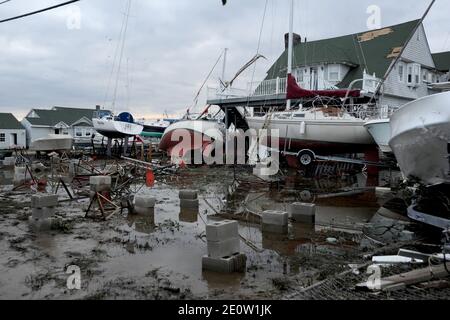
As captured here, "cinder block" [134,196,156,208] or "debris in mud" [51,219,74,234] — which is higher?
"cinder block" [134,196,156,208]

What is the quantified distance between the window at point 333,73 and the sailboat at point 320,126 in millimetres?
8238

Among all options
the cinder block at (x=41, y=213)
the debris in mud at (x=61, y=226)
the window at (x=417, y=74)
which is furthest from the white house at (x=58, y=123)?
the debris in mud at (x=61, y=226)

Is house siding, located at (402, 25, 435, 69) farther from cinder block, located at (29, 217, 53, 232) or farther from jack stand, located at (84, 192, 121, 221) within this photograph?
cinder block, located at (29, 217, 53, 232)

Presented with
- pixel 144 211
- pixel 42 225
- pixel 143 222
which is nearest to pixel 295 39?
pixel 144 211

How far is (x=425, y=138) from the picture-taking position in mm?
8500

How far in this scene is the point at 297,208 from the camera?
1028 cm

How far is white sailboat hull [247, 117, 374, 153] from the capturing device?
64.2 feet

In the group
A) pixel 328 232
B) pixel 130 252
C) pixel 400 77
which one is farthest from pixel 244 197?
pixel 400 77

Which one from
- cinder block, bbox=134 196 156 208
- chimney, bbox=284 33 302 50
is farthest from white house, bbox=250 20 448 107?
cinder block, bbox=134 196 156 208

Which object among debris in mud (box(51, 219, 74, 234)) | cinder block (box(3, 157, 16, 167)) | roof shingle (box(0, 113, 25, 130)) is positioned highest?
roof shingle (box(0, 113, 25, 130))

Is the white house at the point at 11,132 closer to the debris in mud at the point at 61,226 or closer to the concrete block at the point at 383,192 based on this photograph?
A: the debris in mud at the point at 61,226

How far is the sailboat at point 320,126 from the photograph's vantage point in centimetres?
1972

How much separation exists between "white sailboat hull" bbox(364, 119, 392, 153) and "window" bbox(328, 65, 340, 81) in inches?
522
